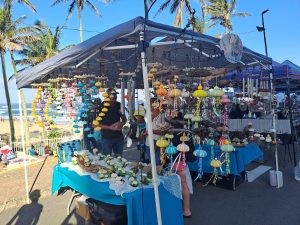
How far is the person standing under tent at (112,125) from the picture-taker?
438 cm

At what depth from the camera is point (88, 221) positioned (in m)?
3.47

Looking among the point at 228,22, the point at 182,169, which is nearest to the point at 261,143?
the point at 182,169

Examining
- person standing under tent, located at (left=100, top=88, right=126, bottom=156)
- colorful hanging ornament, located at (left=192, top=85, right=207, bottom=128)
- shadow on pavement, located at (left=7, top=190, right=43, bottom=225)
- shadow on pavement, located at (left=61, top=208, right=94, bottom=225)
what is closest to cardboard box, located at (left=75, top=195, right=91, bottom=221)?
shadow on pavement, located at (left=61, top=208, right=94, bottom=225)

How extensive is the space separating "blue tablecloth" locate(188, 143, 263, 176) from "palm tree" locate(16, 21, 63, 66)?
16.2 meters

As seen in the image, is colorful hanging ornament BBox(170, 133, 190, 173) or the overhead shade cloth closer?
the overhead shade cloth

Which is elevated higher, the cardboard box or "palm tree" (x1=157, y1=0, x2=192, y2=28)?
"palm tree" (x1=157, y1=0, x2=192, y2=28)

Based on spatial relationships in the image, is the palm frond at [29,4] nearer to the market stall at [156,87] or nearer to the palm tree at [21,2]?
the palm tree at [21,2]

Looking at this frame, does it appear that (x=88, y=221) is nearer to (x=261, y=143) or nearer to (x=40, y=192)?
(x=40, y=192)

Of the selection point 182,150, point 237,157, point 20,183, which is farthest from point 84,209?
point 20,183

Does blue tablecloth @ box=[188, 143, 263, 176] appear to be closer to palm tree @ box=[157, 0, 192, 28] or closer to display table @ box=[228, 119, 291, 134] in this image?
display table @ box=[228, 119, 291, 134]

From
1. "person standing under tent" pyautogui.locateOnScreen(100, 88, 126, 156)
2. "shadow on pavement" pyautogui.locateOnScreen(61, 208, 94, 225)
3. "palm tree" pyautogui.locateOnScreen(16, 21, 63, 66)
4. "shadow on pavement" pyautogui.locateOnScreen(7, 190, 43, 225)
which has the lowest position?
"shadow on pavement" pyautogui.locateOnScreen(7, 190, 43, 225)

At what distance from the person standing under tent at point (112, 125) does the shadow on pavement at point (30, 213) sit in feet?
4.71

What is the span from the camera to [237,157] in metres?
4.53

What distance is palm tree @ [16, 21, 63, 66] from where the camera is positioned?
719 inches
